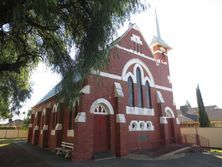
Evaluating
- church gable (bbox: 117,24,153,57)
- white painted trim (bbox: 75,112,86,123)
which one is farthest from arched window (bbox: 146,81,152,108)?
white painted trim (bbox: 75,112,86,123)

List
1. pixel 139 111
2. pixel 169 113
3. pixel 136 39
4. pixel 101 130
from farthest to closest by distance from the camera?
pixel 169 113
pixel 136 39
pixel 139 111
pixel 101 130

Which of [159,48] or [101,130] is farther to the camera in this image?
[159,48]

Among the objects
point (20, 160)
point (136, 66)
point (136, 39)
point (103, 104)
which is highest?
point (136, 39)

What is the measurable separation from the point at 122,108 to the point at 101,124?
2.03 m

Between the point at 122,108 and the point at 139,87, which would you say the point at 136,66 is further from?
the point at 122,108

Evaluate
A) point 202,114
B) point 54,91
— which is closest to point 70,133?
point 54,91

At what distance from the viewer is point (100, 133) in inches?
506

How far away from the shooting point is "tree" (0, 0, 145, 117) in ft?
21.8

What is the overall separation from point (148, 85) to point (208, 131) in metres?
9.70

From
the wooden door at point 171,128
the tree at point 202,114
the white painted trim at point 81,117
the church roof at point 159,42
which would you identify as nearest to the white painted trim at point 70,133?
the white painted trim at point 81,117

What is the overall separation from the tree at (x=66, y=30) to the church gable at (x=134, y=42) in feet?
24.9

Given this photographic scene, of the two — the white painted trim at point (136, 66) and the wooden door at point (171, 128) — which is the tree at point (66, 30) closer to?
the white painted trim at point (136, 66)

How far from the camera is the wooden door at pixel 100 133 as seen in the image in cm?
1249

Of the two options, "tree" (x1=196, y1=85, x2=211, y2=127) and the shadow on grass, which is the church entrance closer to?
the shadow on grass
